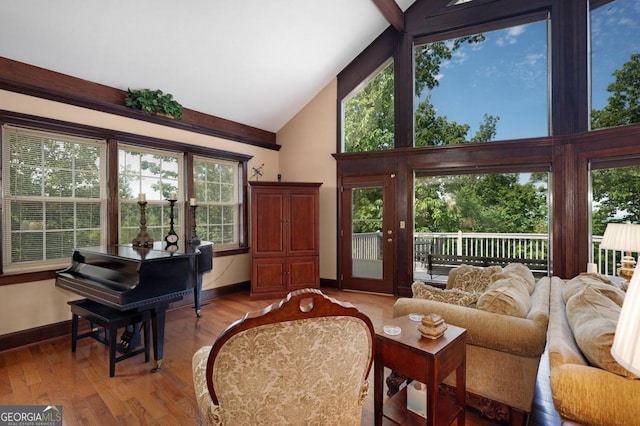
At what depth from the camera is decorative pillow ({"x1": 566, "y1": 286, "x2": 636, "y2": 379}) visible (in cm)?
120

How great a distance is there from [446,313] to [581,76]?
3.97 meters

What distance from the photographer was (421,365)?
1.47m

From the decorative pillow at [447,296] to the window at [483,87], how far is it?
10.1 feet

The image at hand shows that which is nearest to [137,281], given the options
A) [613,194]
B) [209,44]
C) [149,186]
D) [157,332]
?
[157,332]

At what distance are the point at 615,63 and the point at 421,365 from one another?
469 cm

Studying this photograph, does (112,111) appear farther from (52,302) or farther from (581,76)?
(581,76)

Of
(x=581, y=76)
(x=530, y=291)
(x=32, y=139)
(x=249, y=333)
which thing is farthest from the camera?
(x=581, y=76)

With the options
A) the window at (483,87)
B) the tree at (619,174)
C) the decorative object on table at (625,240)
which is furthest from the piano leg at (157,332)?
the tree at (619,174)

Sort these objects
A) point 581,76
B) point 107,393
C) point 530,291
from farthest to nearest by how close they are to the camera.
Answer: point 581,76 → point 530,291 → point 107,393

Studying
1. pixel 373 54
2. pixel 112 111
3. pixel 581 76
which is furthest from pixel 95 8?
pixel 581 76

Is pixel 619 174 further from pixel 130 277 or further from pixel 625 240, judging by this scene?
pixel 130 277

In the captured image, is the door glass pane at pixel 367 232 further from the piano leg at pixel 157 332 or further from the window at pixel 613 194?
the piano leg at pixel 157 332

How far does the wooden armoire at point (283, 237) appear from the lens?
4.70 metres

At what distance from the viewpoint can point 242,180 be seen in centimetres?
523
